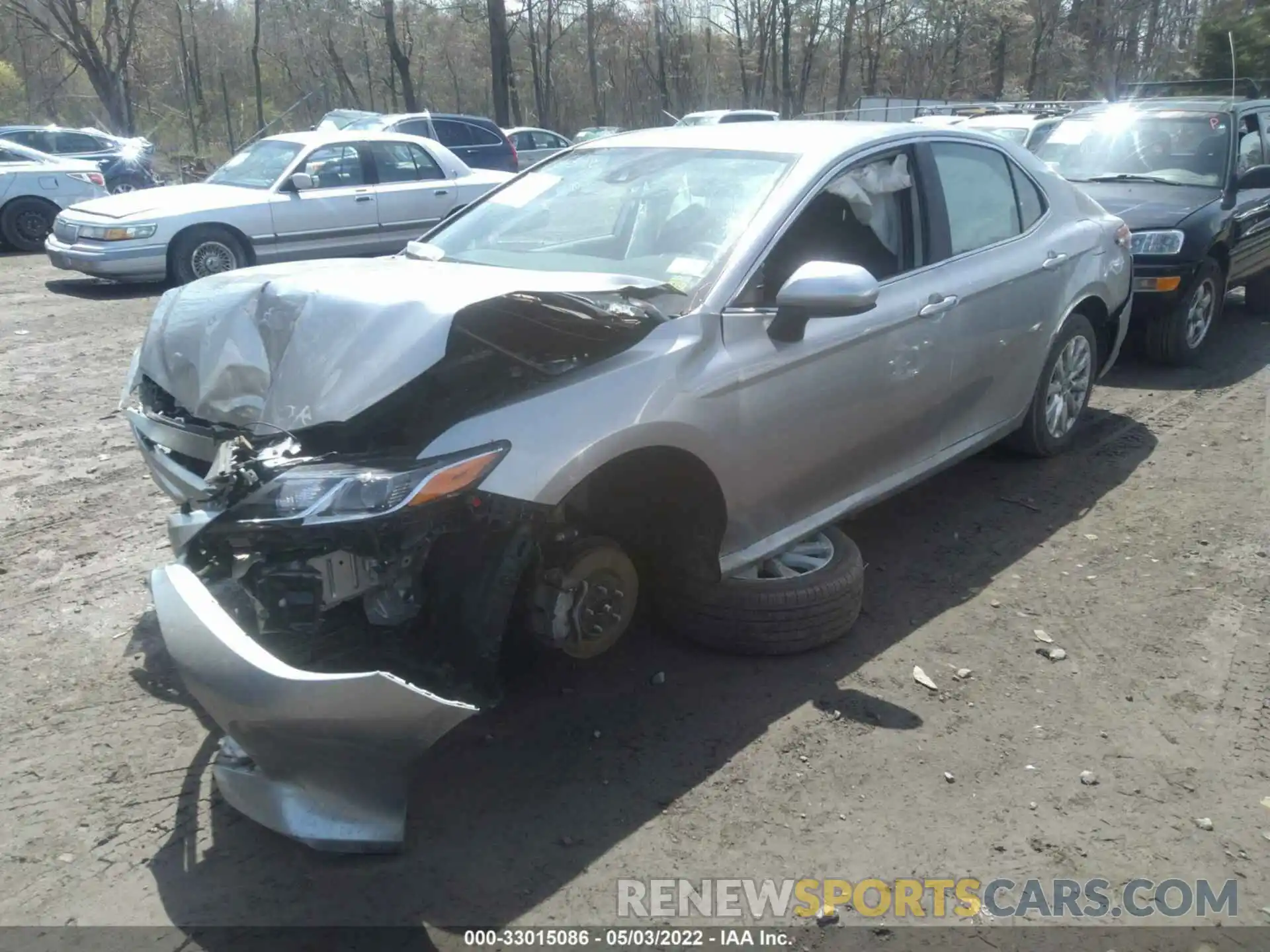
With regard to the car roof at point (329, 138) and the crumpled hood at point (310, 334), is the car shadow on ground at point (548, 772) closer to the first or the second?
the crumpled hood at point (310, 334)

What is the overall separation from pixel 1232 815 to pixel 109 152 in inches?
781

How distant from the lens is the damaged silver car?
2771 millimetres

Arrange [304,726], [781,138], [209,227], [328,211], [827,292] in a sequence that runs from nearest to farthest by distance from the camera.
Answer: [304,726] → [827,292] → [781,138] → [209,227] → [328,211]

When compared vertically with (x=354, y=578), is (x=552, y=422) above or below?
above

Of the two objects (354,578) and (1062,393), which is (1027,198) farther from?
(354,578)

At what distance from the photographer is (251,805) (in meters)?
2.84

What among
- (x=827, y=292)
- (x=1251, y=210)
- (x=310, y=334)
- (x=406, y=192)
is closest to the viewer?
(x=310, y=334)

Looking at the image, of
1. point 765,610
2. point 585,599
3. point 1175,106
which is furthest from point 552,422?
point 1175,106

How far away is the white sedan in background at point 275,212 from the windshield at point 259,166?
1cm

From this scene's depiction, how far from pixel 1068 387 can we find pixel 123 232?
9.19 m

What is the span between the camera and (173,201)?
1120 centimetres

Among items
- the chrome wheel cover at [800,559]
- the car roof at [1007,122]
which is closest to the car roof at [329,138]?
the car roof at [1007,122]

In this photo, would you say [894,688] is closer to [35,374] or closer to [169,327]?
[169,327]

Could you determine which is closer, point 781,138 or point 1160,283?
point 781,138
